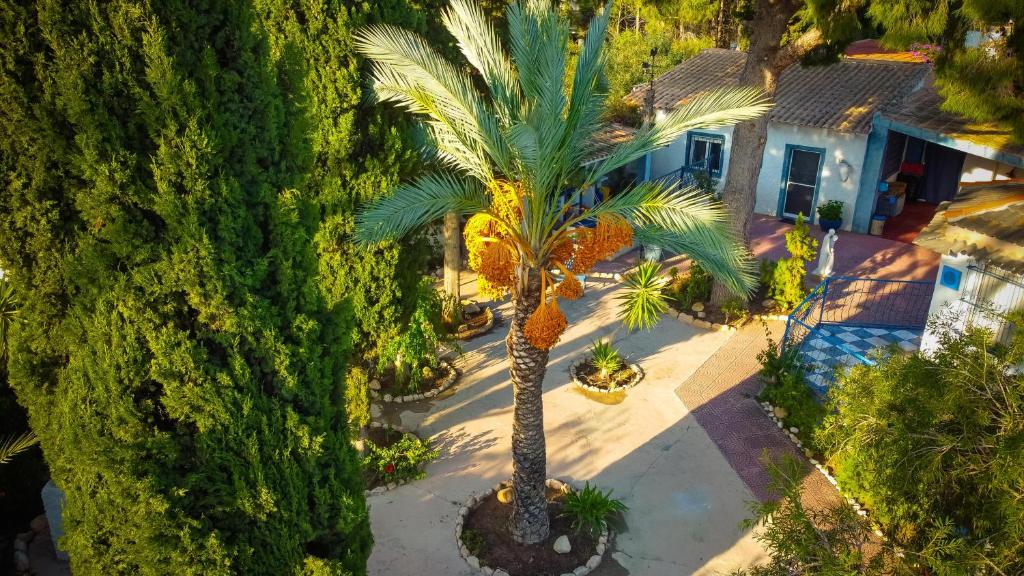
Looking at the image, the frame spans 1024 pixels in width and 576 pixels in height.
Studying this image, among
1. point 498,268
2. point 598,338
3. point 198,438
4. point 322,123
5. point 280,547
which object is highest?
point 322,123

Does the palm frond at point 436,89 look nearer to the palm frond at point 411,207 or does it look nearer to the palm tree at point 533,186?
the palm tree at point 533,186

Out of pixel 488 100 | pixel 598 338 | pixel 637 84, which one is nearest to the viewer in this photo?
pixel 488 100

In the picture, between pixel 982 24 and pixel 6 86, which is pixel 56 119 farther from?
pixel 982 24

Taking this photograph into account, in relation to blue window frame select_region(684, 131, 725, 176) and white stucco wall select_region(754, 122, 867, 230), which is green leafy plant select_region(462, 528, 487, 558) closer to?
white stucco wall select_region(754, 122, 867, 230)

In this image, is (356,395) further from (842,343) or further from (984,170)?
(984,170)

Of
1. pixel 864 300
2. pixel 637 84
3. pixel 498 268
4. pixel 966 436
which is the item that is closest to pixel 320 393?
pixel 498 268

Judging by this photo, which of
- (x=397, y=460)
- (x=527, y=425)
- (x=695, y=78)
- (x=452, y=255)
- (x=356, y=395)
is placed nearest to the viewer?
(x=527, y=425)

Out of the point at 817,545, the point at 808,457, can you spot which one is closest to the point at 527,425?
the point at 817,545
